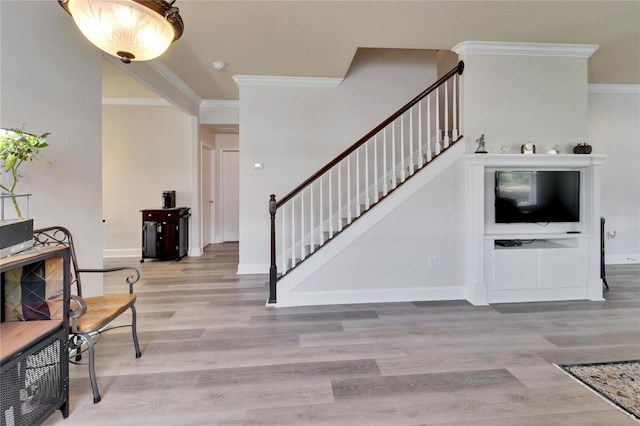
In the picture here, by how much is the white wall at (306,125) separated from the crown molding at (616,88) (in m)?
2.81

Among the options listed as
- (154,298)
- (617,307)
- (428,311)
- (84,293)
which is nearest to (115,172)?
(154,298)

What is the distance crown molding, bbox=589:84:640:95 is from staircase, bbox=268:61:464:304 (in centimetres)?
269

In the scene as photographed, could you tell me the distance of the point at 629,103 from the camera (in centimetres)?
483

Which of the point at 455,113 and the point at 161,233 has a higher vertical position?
the point at 455,113

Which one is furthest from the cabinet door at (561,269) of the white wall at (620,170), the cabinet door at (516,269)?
the white wall at (620,170)

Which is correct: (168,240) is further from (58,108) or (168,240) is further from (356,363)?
(356,363)

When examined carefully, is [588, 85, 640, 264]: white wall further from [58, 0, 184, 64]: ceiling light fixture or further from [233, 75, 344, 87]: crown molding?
[58, 0, 184, 64]: ceiling light fixture

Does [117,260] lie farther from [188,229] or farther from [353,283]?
[353,283]

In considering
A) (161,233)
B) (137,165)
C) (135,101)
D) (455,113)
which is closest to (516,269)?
(455,113)

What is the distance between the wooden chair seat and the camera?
69.6 inches

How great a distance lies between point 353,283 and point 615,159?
5160 mm

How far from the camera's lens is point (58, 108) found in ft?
7.26

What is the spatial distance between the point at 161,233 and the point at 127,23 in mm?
4399

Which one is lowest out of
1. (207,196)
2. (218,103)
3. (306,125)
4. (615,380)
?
(615,380)
